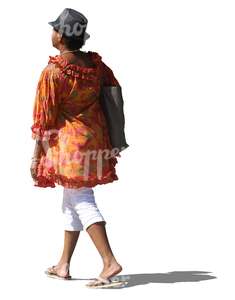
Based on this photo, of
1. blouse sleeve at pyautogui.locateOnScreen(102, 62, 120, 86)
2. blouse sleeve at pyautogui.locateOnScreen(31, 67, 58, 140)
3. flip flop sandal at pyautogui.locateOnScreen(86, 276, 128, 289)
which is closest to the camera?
blouse sleeve at pyautogui.locateOnScreen(31, 67, 58, 140)

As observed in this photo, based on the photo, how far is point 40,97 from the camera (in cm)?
1145

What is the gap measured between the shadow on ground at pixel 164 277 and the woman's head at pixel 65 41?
86.5 inches

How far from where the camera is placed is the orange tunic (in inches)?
449

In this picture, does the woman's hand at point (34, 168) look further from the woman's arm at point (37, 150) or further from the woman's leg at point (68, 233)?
the woman's leg at point (68, 233)

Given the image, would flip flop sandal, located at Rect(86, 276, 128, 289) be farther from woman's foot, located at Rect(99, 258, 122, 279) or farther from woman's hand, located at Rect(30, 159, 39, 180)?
woman's hand, located at Rect(30, 159, 39, 180)

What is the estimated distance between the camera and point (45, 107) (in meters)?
11.4

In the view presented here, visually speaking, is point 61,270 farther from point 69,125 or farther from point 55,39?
point 55,39

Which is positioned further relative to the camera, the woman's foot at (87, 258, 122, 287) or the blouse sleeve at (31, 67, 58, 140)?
the woman's foot at (87, 258, 122, 287)

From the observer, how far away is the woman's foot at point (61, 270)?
38.9ft

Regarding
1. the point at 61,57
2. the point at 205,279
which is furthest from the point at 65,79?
the point at 205,279

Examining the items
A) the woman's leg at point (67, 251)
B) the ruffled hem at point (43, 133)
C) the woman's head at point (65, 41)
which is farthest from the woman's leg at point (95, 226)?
the woman's head at point (65, 41)

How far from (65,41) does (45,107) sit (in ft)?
2.13

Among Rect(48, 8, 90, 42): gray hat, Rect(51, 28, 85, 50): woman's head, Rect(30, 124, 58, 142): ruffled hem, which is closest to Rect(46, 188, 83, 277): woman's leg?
Rect(30, 124, 58, 142): ruffled hem

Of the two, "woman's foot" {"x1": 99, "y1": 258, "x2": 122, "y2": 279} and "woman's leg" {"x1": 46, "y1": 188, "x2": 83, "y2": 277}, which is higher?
"woman's leg" {"x1": 46, "y1": 188, "x2": 83, "y2": 277}
